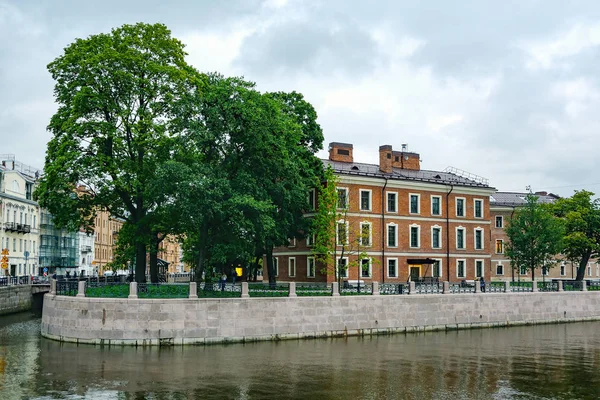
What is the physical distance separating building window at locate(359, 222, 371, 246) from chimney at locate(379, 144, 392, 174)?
6.43 m

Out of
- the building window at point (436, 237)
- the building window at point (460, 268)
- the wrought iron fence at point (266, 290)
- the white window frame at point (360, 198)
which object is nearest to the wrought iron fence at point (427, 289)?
the wrought iron fence at point (266, 290)

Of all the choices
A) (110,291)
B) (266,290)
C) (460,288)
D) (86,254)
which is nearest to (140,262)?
(110,291)

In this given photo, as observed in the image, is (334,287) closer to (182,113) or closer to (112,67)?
(182,113)

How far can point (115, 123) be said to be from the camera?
41688 millimetres

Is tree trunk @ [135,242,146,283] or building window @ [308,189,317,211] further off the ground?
building window @ [308,189,317,211]

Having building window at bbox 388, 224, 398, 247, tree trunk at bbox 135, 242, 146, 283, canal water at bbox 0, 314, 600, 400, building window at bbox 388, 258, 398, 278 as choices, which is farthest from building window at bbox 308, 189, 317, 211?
canal water at bbox 0, 314, 600, 400

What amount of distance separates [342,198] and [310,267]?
7.21 metres

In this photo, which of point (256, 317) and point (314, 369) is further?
point (256, 317)

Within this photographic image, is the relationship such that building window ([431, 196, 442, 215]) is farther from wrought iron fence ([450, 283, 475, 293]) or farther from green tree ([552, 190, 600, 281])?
wrought iron fence ([450, 283, 475, 293])

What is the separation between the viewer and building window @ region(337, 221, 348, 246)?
53.0 metres

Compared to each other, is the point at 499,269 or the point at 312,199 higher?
the point at 312,199

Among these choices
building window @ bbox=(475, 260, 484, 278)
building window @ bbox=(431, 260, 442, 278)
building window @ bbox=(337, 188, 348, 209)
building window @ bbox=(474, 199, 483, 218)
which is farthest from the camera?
building window @ bbox=(474, 199, 483, 218)

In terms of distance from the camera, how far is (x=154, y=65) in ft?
135

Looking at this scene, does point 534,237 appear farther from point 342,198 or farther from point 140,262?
point 140,262
